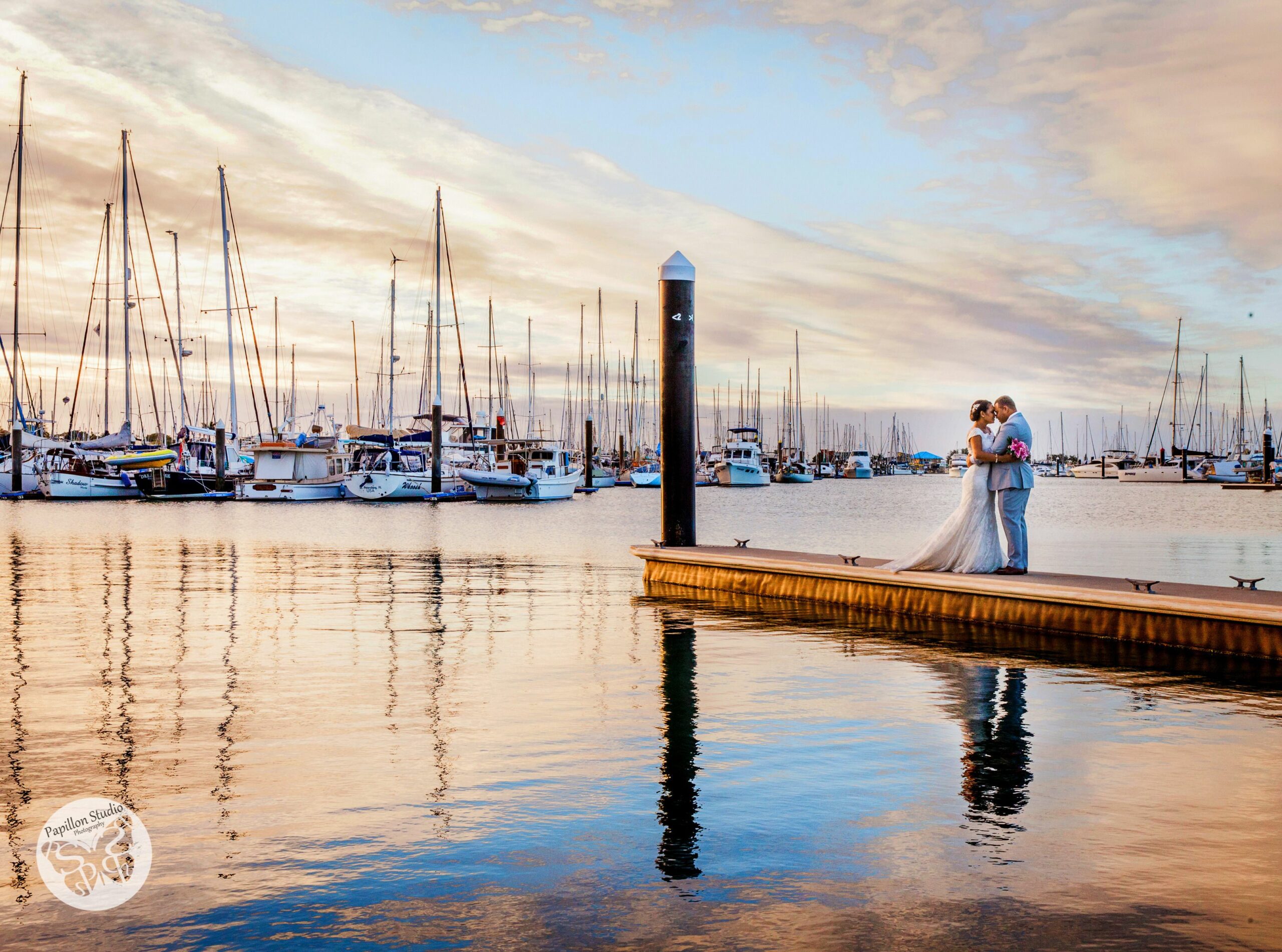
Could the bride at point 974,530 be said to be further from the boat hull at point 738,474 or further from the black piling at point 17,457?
the boat hull at point 738,474

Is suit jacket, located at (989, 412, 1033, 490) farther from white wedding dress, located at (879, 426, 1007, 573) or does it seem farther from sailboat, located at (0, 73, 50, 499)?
sailboat, located at (0, 73, 50, 499)

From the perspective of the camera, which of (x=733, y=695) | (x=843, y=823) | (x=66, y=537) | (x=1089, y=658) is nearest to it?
(x=843, y=823)

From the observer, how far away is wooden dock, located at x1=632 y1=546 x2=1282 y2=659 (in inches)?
446

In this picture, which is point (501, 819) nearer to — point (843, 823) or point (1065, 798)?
point (843, 823)

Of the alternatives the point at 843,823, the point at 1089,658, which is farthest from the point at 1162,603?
the point at 843,823

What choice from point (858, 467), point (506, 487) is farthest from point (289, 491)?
point (858, 467)

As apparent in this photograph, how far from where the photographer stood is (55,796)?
21.6 ft

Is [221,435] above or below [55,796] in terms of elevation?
above

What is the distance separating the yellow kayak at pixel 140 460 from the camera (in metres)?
66.8

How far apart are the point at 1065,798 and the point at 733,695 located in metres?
3.72

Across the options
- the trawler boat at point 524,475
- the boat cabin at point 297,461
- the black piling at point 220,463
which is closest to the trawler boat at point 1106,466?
the trawler boat at point 524,475

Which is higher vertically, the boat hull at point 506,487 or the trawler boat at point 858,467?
the trawler boat at point 858,467

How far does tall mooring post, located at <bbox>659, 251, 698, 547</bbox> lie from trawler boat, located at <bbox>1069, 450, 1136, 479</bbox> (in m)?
139

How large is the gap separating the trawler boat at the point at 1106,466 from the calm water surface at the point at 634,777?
14469 centimetres
